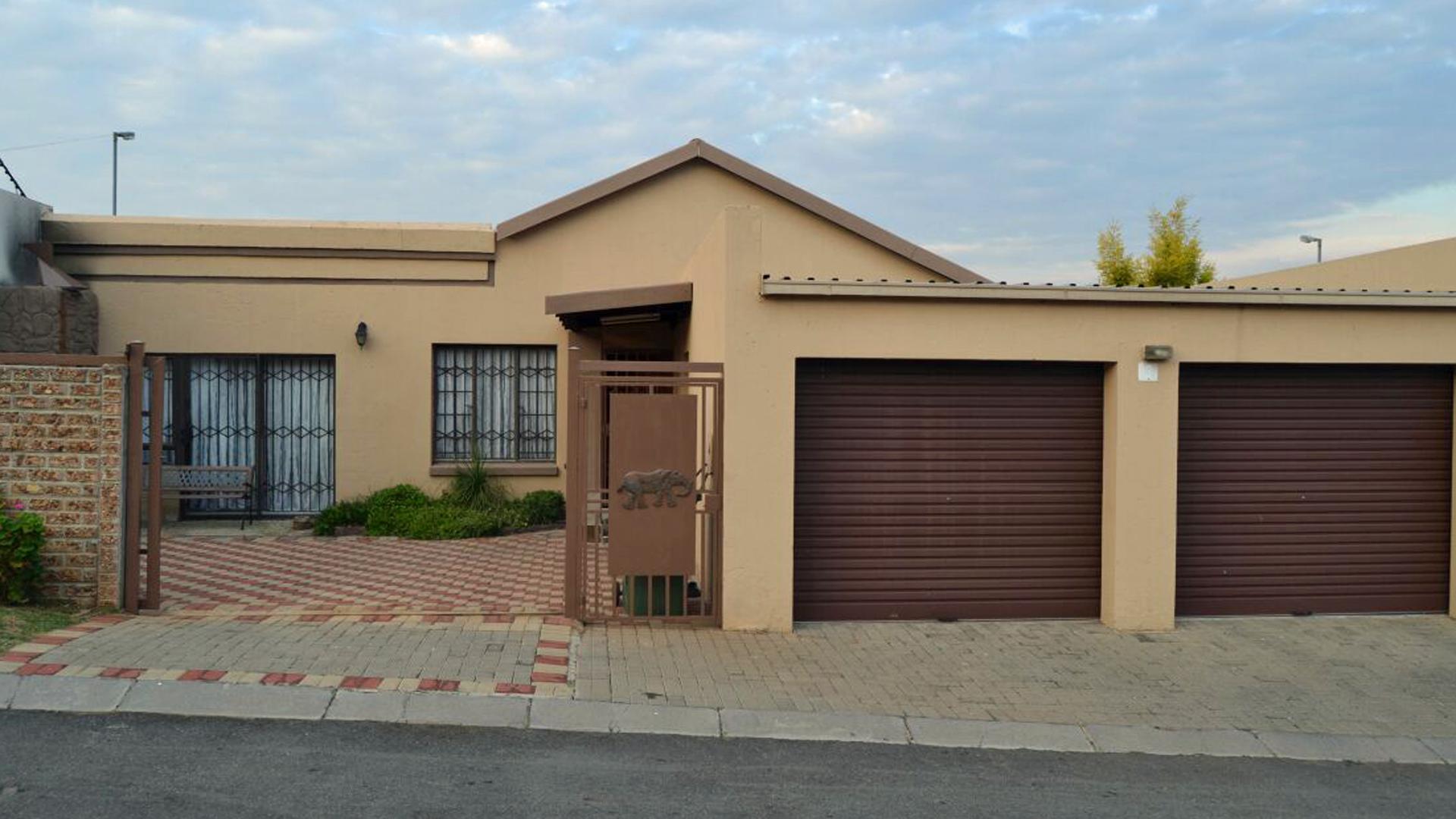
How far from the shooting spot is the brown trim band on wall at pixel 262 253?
14578 mm

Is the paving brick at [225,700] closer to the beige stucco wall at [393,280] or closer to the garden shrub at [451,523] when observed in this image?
the garden shrub at [451,523]

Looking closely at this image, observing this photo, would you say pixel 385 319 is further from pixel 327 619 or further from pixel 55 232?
pixel 327 619

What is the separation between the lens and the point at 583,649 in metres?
8.29

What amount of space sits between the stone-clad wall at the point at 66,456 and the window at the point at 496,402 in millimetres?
6443

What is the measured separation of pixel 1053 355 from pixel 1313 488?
8.97 feet

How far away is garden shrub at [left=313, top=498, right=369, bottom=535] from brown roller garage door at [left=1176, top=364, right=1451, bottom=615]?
9.46 m

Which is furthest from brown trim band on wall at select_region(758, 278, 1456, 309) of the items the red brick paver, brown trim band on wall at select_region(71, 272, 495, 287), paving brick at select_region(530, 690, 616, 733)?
brown trim band on wall at select_region(71, 272, 495, 287)

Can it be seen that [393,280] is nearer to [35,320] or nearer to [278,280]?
[278,280]

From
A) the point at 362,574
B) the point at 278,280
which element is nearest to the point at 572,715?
the point at 362,574

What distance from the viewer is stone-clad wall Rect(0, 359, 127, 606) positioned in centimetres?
866

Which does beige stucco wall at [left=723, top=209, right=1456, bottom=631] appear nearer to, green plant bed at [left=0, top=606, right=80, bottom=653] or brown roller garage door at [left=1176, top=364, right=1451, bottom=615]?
brown roller garage door at [left=1176, top=364, right=1451, bottom=615]

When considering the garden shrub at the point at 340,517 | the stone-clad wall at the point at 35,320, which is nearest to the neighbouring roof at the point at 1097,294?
the garden shrub at the point at 340,517

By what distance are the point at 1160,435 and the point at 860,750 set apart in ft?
14.5

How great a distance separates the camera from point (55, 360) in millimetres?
8664
